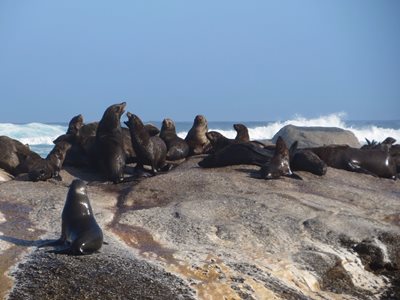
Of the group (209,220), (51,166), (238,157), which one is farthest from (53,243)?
(238,157)

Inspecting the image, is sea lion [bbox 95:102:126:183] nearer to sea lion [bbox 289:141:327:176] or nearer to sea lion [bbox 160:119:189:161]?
sea lion [bbox 160:119:189:161]

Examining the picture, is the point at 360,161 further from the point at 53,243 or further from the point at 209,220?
the point at 53,243

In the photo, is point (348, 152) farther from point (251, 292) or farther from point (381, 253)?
point (251, 292)

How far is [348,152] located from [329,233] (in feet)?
18.3

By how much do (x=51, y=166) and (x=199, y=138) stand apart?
15.3 feet

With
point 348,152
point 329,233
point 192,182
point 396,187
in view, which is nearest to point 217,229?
point 329,233

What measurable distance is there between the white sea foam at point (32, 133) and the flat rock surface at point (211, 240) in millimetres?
33572

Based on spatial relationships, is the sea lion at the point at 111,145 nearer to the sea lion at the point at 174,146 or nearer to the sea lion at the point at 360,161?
the sea lion at the point at 174,146

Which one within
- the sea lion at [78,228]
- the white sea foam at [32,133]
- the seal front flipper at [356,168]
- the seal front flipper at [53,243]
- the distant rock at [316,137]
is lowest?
the white sea foam at [32,133]

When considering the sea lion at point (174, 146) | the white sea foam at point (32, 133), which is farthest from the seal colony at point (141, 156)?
the white sea foam at point (32, 133)

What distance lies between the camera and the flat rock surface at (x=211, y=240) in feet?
17.6

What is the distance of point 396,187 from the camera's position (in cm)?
1135

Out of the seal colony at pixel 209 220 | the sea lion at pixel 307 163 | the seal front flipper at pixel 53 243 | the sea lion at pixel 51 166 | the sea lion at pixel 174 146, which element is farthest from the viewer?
the sea lion at pixel 174 146

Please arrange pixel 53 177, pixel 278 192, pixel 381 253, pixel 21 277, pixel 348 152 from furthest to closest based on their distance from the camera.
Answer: pixel 348 152
pixel 53 177
pixel 278 192
pixel 381 253
pixel 21 277
